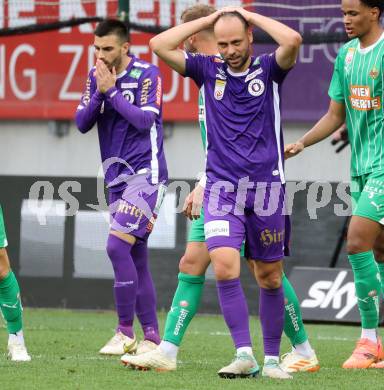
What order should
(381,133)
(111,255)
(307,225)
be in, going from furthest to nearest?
(307,225)
(111,255)
(381,133)

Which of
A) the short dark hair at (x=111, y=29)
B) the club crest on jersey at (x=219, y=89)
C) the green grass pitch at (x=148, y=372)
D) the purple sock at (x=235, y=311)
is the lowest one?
the green grass pitch at (x=148, y=372)

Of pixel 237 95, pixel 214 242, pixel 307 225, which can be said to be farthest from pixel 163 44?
pixel 307 225

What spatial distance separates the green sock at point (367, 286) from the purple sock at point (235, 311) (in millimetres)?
1040

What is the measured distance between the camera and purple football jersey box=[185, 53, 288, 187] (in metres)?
6.09

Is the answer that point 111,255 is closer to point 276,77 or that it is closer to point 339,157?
point 276,77

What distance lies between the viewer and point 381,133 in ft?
22.4

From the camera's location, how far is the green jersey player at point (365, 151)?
6.76 metres

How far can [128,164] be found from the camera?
7.66 m

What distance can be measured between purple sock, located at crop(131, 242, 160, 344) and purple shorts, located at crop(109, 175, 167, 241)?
0.56 feet

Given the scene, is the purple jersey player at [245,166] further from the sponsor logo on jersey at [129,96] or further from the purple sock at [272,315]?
the sponsor logo on jersey at [129,96]

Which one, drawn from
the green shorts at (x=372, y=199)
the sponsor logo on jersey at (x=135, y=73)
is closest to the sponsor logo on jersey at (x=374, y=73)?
the green shorts at (x=372, y=199)

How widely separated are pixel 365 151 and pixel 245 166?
1124mm

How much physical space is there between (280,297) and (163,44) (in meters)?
1.52

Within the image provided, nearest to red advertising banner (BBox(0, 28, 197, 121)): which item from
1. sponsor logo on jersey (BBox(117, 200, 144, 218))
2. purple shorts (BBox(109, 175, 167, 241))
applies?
purple shorts (BBox(109, 175, 167, 241))
